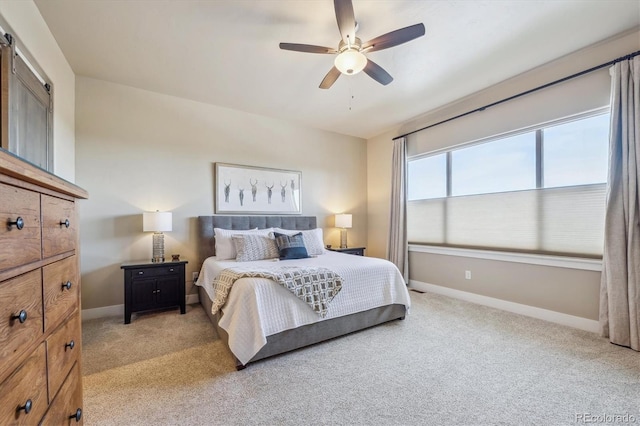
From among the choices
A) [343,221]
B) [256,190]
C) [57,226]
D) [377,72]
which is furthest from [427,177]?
[57,226]

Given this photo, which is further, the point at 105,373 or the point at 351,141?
the point at 351,141

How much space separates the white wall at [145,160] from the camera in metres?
3.25

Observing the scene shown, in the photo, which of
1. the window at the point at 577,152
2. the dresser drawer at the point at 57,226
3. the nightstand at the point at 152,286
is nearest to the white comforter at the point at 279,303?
the nightstand at the point at 152,286

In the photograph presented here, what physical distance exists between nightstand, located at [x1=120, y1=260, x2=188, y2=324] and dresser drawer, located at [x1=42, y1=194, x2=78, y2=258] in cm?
228

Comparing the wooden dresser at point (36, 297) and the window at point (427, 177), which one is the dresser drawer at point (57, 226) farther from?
the window at point (427, 177)

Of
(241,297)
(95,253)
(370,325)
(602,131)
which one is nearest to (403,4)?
(602,131)

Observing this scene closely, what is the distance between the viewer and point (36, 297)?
789mm

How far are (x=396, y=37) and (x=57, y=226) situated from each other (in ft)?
8.00

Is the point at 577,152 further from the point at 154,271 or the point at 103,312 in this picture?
the point at 103,312

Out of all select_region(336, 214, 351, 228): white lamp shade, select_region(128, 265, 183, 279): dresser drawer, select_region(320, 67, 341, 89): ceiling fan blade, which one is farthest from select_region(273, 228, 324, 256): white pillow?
select_region(320, 67, 341, 89): ceiling fan blade

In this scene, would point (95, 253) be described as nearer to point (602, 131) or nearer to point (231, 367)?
point (231, 367)

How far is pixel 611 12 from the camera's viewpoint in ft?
7.41

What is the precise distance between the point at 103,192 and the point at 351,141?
13.6 ft

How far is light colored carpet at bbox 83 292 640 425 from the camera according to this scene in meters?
1.60
